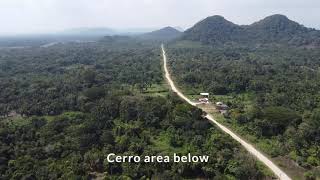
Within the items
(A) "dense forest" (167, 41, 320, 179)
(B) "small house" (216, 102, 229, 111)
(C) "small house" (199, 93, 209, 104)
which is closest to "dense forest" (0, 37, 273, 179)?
(A) "dense forest" (167, 41, 320, 179)

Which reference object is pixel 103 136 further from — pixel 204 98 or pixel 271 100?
pixel 271 100

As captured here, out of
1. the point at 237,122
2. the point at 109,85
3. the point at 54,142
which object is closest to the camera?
the point at 54,142

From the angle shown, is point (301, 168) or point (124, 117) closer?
point (301, 168)

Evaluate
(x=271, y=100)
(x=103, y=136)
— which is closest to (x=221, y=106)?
(x=271, y=100)

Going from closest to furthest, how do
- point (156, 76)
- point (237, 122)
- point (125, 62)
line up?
1. point (237, 122)
2. point (156, 76)
3. point (125, 62)

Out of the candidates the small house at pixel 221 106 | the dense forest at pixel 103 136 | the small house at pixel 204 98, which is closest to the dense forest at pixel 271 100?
the small house at pixel 221 106

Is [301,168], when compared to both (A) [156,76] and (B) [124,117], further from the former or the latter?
(A) [156,76]

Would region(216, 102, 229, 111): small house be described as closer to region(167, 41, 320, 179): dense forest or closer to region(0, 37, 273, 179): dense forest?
region(167, 41, 320, 179): dense forest

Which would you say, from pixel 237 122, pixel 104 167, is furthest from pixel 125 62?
pixel 104 167
